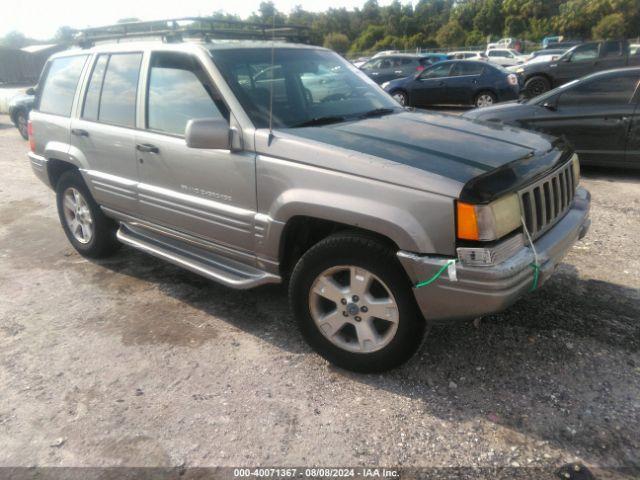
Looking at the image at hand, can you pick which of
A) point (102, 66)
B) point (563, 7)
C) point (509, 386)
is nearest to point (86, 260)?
point (102, 66)

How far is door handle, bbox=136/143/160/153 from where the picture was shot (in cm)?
376

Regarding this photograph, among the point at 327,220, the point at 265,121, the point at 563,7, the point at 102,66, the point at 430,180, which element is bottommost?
the point at 327,220

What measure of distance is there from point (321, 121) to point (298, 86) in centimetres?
50

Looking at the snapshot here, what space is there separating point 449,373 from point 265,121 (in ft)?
6.14

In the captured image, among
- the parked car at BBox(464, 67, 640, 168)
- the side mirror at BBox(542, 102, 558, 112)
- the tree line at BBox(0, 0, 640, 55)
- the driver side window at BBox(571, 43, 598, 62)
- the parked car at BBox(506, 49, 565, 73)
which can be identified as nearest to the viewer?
the parked car at BBox(464, 67, 640, 168)

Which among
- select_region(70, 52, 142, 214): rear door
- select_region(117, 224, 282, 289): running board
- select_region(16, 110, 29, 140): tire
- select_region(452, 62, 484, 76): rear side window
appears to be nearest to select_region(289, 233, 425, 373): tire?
select_region(117, 224, 282, 289): running board

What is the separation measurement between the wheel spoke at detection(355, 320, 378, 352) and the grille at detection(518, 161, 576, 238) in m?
1.01

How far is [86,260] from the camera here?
5102 mm

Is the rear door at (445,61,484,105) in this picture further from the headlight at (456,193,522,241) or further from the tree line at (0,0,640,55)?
the tree line at (0,0,640,55)

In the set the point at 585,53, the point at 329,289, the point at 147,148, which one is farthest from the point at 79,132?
the point at 585,53

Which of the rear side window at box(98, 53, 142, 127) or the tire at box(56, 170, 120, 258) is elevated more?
the rear side window at box(98, 53, 142, 127)

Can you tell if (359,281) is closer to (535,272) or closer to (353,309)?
(353,309)

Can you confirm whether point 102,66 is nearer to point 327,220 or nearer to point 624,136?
point 327,220

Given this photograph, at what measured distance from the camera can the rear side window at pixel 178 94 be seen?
11.3ft
